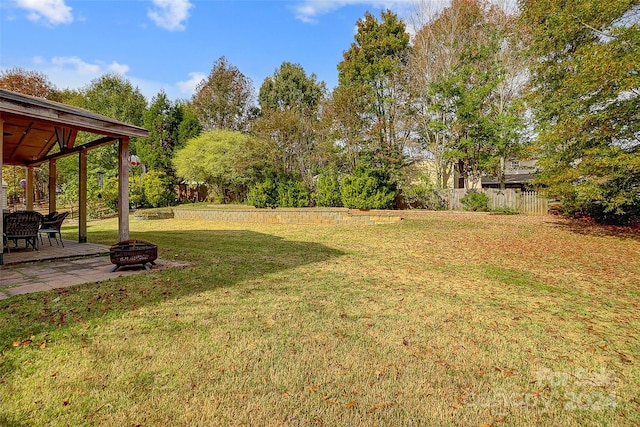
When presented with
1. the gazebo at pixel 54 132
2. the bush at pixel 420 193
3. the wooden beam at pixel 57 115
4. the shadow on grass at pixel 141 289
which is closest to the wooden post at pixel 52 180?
the gazebo at pixel 54 132

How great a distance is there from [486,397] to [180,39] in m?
13.6

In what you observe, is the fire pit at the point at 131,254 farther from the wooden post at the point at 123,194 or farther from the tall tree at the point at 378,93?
the tall tree at the point at 378,93

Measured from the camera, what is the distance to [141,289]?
4195 mm

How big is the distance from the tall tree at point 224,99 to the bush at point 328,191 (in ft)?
48.1

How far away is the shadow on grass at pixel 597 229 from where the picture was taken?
9430mm

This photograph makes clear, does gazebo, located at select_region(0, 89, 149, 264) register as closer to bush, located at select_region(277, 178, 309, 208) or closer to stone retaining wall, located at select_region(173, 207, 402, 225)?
stone retaining wall, located at select_region(173, 207, 402, 225)

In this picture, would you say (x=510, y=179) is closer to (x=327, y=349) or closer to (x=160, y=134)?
(x=327, y=349)

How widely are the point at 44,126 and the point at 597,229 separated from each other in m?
15.7

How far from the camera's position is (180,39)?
451 inches

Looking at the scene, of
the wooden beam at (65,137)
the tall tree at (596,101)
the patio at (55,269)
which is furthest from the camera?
the wooden beam at (65,137)

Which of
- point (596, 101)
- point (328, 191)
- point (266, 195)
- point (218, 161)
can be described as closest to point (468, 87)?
point (328, 191)

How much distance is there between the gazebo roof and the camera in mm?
4812

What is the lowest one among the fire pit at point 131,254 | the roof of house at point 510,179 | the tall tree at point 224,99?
the fire pit at point 131,254

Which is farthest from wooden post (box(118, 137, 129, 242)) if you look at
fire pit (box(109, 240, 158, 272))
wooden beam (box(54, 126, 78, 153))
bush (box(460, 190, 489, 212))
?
bush (box(460, 190, 489, 212))
